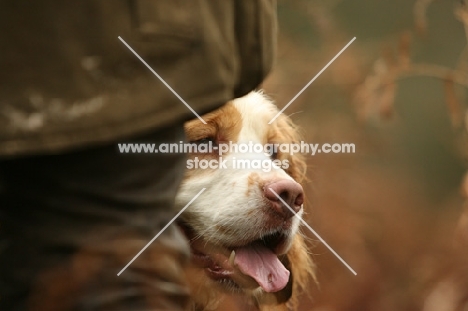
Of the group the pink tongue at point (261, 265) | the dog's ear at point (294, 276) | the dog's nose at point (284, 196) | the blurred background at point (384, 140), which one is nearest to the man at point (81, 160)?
the dog's nose at point (284, 196)

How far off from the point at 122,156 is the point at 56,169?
0.09 meters

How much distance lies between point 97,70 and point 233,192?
1.43 m

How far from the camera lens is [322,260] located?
11.1ft

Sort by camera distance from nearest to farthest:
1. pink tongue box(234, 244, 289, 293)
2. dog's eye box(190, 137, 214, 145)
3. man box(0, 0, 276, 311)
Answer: man box(0, 0, 276, 311)
pink tongue box(234, 244, 289, 293)
dog's eye box(190, 137, 214, 145)

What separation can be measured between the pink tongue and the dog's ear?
0.21m

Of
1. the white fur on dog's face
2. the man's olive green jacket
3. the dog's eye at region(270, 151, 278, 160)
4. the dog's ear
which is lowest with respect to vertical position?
the dog's ear

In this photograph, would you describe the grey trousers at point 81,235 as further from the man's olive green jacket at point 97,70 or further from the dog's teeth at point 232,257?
the dog's teeth at point 232,257

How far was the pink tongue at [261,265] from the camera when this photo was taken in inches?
104

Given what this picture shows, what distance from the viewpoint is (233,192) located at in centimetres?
269

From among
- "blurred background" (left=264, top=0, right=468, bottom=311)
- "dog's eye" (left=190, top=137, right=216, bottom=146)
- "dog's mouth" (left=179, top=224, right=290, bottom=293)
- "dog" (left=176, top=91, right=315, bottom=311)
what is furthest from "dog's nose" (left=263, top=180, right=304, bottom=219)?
"blurred background" (left=264, top=0, right=468, bottom=311)

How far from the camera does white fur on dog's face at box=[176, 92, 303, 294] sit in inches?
103

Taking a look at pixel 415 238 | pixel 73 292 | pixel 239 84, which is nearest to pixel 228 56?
pixel 239 84

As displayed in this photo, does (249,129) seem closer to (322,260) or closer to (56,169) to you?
(322,260)

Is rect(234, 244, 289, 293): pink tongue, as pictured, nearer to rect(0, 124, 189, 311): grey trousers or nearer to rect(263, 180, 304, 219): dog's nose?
rect(263, 180, 304, 219): dog's nose
